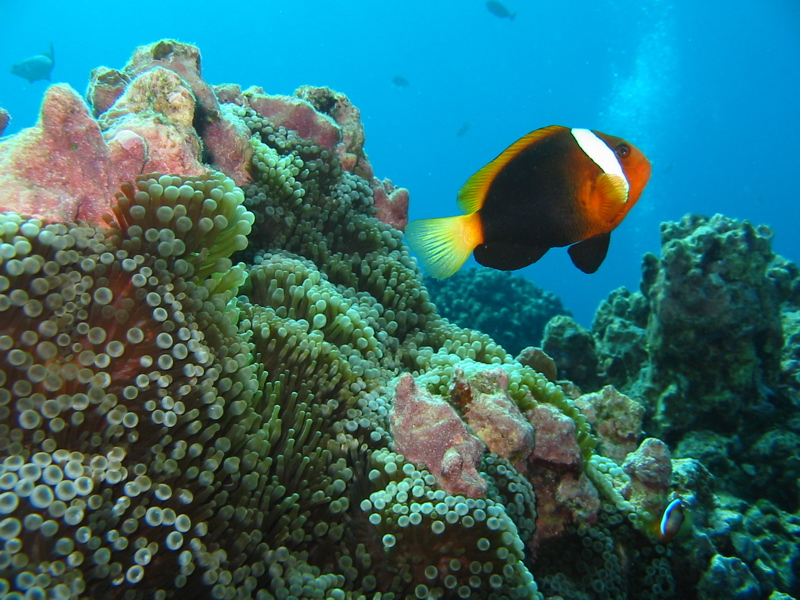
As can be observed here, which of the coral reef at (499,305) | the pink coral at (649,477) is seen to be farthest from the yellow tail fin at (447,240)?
the coral reef at (499,305)

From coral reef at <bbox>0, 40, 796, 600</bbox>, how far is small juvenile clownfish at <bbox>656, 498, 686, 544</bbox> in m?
0.08

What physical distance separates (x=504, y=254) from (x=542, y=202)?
338 millimetres

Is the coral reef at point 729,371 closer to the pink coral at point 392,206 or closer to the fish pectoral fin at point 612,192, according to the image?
the pink coral at point 392,206

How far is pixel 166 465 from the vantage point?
5.06ft

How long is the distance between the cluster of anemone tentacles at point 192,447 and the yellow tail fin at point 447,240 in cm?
75

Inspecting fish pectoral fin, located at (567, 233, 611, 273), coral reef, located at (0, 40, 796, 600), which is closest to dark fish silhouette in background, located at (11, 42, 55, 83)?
coral reef, located at (0, 40, 796, 600)

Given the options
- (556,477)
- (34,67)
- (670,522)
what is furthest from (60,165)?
(34,67)

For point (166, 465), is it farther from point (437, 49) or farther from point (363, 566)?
point (437, 49)

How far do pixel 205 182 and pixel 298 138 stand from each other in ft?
7.63

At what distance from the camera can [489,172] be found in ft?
7.89

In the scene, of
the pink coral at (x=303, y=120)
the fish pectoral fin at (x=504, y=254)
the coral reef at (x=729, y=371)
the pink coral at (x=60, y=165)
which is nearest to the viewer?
the pink coral at (x=60, y=165)

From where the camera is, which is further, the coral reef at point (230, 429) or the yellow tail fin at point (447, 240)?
the yellow tail fin at point (447, 240)

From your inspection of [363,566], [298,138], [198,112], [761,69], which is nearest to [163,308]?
[363,566]

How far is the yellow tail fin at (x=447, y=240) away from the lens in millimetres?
2463
